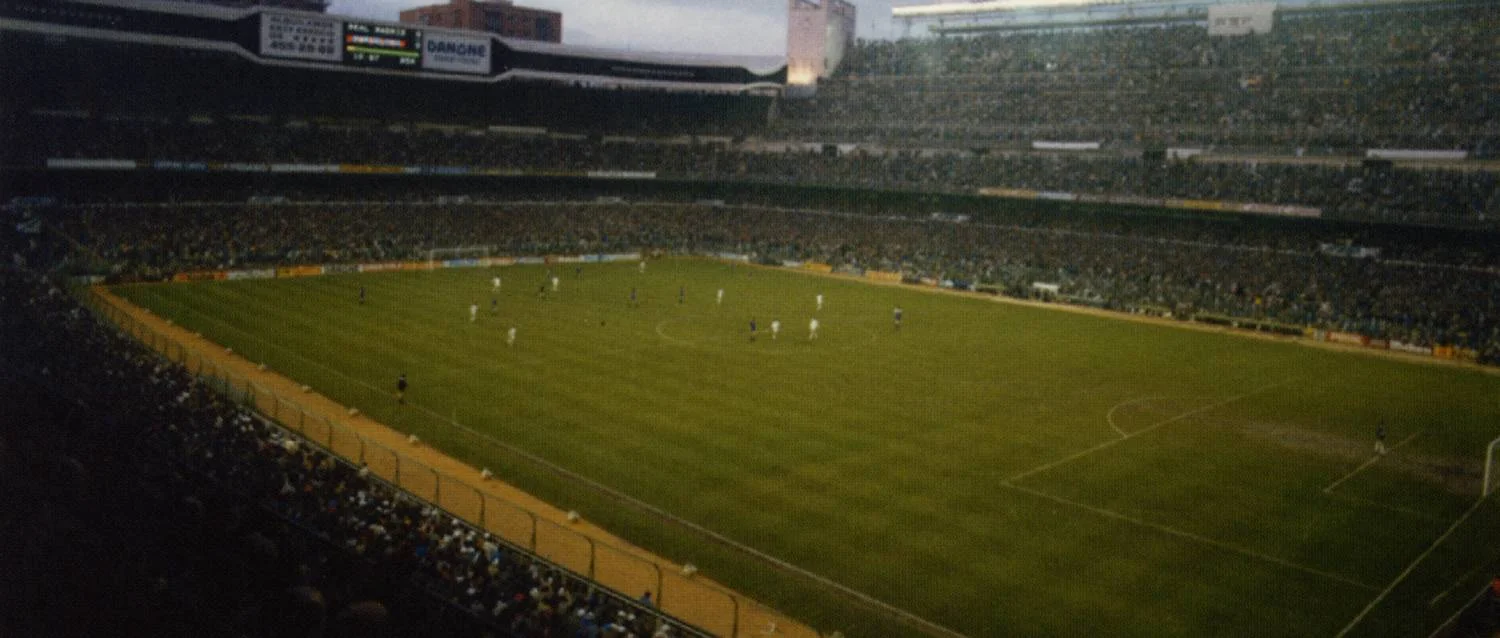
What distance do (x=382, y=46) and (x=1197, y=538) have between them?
59.9m

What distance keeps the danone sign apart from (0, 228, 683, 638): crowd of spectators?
49.8m

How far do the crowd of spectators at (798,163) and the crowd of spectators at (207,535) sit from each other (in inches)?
1704

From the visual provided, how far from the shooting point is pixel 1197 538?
20.8 m

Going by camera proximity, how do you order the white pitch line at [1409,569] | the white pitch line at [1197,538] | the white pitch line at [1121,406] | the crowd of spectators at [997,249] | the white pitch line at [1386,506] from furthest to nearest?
the crowd of spectators at [997,249]
the white pitch line at [1121,406]
the white pitch line at [1386,506]
the white pitch line at [1197,538]
the white pitch line at [1409,569]

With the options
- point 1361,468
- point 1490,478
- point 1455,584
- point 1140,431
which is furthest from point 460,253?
point 1455,584

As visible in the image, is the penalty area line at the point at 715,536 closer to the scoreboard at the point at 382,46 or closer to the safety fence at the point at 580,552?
the safety fence at the point at 580,552

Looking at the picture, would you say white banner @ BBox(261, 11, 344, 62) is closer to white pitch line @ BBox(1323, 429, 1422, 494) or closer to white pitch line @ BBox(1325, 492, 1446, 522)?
white pitch line @ BBox(1323, 429, 1422, 494)

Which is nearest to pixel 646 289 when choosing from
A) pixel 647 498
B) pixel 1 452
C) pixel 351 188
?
pixel 351 188

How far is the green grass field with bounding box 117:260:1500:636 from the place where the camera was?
18.3m

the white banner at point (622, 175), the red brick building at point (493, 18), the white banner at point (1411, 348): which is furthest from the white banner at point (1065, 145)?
the red brick building at point (493, 18)

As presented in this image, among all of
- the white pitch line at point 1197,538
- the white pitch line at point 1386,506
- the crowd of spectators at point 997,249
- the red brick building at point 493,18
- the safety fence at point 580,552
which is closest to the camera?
the safety fence at point 580,552

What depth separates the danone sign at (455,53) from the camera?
68.2 m

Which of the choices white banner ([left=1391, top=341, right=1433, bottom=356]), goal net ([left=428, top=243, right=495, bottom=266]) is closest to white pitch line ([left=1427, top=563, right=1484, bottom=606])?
white banner ([left=1391, top=341, right=1433, bottom=356])

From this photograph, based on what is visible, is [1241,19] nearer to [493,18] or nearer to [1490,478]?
[1490,478]
